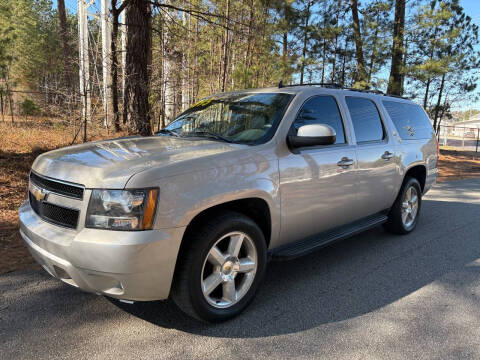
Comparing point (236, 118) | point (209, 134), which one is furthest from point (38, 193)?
point (236, 118)

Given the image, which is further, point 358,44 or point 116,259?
point 358,44

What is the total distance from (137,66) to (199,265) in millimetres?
6541

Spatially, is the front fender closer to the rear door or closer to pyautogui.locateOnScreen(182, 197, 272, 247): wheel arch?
pyautogui.locateOnScreen(182, 197, 272, 247): wheel arch

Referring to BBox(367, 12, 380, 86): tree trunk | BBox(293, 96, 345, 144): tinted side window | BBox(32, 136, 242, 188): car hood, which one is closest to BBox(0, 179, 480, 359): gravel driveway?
BBox(32, 136, 242, 188): car hood

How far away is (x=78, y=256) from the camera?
2402mm

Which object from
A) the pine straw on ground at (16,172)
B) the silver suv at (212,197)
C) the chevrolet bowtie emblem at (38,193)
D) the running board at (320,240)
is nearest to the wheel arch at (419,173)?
the silver suv at (212,197)

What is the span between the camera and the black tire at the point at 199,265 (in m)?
2.62

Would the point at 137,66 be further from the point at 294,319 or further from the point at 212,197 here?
the point at 294,319

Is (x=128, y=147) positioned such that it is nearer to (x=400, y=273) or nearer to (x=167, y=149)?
(x=167, y=149)

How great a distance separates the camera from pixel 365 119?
445cm

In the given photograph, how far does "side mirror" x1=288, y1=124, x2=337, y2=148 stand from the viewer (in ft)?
10.6

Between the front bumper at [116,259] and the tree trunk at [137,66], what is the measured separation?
242 inches

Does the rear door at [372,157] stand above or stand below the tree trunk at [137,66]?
below

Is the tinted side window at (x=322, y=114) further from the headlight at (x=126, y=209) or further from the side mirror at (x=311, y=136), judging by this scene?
the headlight at (x=126, y=209)
